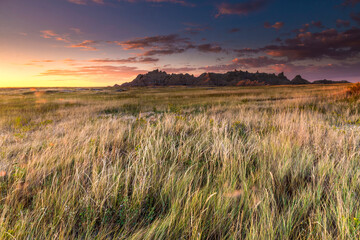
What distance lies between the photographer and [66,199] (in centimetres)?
195

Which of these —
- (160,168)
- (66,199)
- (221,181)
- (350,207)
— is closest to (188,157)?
(160,168)

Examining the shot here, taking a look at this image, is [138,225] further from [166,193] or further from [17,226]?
[17,226]

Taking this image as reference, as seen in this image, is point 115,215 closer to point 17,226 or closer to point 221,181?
point 17,226

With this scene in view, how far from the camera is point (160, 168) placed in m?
2.57

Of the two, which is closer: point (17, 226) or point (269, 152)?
point (17, 226)

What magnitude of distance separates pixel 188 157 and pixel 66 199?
1879 mm

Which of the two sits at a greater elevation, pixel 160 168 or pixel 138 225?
pixel 160 168

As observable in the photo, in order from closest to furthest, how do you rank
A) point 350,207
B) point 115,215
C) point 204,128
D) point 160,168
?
point 350,207 < point 115,215 < point 160,168 < point 204,128

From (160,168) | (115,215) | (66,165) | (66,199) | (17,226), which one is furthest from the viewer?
(66,165)

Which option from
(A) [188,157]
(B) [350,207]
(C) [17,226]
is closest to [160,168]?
(A) [188,157]

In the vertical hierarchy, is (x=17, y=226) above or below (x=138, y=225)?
above

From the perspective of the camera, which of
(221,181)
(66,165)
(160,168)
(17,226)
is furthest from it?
(66,165)

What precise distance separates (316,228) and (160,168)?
1.80 m

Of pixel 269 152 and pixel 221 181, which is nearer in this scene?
pixel 221 181
